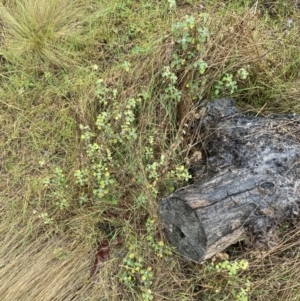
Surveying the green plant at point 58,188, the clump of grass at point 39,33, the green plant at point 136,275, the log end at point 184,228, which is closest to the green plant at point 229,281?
the log end at point 184,228

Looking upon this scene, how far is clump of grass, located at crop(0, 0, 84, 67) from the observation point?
8.52 feet

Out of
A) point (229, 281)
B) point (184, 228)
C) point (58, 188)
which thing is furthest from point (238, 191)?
point (58, 188)

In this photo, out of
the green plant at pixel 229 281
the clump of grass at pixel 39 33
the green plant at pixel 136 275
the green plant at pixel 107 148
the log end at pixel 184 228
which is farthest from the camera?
the clump of grass at pixel 39 33

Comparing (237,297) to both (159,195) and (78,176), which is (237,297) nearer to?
(159,195)

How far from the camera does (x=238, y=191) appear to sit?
187cm

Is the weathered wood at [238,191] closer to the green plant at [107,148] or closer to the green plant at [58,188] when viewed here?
the green plant at [107,148]

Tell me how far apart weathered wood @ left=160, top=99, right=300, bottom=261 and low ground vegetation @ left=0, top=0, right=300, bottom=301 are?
0.50 ft

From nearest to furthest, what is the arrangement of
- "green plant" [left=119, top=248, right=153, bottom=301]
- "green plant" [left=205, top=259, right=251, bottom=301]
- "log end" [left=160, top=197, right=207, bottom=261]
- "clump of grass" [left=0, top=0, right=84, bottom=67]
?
1. "log end" [left=160, top=197, right=207, bottom=261]
2. "green plant" [left=205, top=259, right=251, bottom=301]
3. "green plant" [left=119, top=248, right=153, bottom=301]
4. "clump of grass" [left=0, top=0, right=84, bottom=67]

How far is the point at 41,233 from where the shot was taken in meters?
2.29

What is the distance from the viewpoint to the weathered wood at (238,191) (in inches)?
70.9

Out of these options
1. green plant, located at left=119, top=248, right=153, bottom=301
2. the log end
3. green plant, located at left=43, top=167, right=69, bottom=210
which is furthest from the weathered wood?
green plant, located at left=43, top=167, right=69, bottom=210

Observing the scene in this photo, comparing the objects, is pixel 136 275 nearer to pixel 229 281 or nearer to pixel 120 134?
pixel 229 281

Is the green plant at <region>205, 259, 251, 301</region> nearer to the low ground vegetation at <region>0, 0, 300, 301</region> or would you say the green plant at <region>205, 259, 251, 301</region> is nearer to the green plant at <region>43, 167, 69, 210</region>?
the low ground vegetation at <region>0, 0, 300, 301</region>

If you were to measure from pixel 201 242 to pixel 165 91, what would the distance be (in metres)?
0.91
